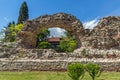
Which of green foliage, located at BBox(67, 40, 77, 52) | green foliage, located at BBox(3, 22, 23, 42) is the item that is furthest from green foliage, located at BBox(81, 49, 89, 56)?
green foliage, located at BBox(3, 22, 23, 42)

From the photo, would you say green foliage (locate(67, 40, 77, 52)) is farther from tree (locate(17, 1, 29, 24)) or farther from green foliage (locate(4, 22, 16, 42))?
tree (locate(17, 1, 29, 24))

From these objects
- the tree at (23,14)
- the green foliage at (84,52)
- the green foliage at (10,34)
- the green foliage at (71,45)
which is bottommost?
the green foliage at (84,52)

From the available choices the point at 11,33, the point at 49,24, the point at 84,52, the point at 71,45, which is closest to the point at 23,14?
the point at 11,33

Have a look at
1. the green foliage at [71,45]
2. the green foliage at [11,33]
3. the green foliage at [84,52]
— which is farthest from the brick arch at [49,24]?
the green foliage at [11,33]

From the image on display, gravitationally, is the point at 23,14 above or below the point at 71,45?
above

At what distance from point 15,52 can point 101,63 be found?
19.2 ft

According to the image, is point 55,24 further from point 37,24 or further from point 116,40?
point 116,40

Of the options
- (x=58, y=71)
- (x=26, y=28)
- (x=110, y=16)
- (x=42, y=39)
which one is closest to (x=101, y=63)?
(x=58, y=71)

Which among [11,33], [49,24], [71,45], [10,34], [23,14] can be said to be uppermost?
[23,14]

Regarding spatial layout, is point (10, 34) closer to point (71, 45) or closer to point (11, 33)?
point (11, 33)

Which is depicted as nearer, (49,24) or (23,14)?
(49,24)

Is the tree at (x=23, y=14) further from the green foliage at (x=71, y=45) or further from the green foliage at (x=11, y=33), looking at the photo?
the green foliage at (x=71, y=45)

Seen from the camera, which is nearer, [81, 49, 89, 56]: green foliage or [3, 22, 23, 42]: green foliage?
[81, 49, 89, 56]: green foliage

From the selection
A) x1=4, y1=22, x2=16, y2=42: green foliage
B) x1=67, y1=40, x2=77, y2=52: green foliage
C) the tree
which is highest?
the tree
